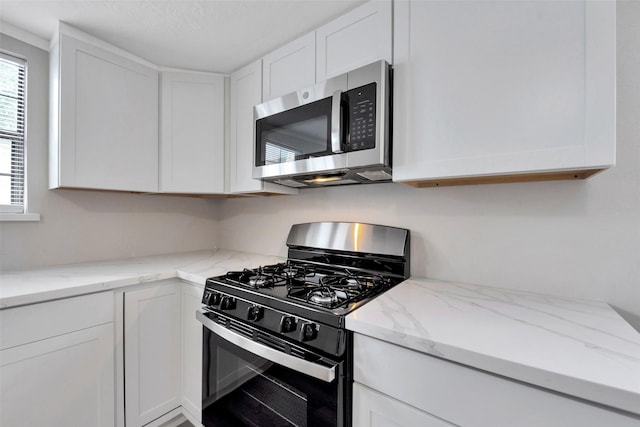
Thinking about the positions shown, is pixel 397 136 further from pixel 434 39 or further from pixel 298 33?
pixel 298 33

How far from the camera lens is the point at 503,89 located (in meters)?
0.97

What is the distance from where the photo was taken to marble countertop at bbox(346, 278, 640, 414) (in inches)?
23.3

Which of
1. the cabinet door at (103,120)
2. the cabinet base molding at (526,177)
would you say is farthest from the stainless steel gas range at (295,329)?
the cabinet door at (103,120)

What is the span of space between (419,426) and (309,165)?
1091 mm

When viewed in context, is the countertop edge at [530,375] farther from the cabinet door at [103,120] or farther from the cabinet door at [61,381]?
the cabinet door at [103,120]

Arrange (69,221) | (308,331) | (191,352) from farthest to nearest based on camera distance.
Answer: (69,221)
(191,352)
(308,331)

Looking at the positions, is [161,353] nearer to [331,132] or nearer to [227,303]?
[227,303]

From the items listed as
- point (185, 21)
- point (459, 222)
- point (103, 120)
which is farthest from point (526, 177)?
point (103, 120)

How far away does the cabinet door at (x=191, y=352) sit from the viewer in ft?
5.02

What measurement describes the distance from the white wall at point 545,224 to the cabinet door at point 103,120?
4.70 feet

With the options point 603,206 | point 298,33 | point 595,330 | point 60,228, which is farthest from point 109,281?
point 603,206

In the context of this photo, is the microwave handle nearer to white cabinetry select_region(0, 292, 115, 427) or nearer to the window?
white cabinetry select_region(0, 292, 115, 427)

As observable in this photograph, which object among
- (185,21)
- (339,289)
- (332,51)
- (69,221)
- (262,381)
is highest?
(185,21)

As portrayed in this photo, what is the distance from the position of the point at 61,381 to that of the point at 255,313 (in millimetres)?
954
